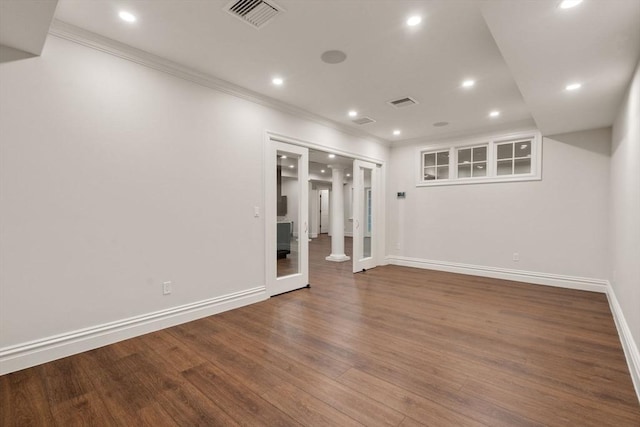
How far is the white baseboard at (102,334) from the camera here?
225 cm

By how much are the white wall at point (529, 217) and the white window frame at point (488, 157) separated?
0.09 m

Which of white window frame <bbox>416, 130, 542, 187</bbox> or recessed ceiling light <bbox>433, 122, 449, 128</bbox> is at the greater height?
recessed ceiling light <bbox>433, 122, 449, 128</bbox>

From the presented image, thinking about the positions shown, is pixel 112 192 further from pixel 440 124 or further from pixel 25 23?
pixel 440 124

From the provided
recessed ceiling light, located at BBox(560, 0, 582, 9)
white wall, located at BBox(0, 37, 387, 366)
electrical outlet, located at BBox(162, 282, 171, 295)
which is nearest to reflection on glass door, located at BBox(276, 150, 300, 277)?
white wall, located at BBox(0, 37, 387, 366)

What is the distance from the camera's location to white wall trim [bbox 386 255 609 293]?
15.0 ft

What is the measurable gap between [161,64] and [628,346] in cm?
505

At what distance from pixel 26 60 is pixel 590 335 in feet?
18.6

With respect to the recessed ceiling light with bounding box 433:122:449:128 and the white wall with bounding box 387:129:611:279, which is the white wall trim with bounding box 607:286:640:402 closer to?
the white wall with bounding box 387:129:611:279

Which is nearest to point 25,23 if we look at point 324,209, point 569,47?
point 569,47

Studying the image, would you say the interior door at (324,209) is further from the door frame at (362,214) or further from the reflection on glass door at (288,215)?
the door frame at (362,214)

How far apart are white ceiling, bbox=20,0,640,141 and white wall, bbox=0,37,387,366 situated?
0.49 metres

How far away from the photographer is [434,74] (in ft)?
10.9

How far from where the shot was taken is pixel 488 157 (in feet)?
18.1

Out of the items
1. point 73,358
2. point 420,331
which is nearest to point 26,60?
point 73,358
